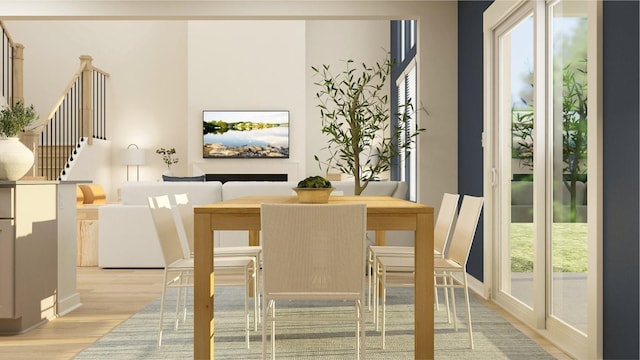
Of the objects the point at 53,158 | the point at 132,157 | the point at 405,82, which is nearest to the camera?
the point at 405,82

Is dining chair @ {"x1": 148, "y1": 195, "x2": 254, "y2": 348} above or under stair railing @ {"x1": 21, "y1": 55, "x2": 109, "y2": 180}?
under

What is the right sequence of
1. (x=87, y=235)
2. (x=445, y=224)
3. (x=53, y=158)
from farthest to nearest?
1. (x=53, y=158)
2. (x=87, y=235)
3. (x=445, y=224)

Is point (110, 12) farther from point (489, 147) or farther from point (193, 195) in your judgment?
point (489, 147)

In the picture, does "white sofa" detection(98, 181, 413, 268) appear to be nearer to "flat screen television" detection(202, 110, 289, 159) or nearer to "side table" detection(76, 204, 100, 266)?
"side table" detection(76, 204, 100, 266)

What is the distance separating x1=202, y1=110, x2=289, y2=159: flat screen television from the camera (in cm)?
1096

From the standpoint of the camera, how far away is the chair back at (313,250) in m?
2.46

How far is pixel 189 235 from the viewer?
3.64 m

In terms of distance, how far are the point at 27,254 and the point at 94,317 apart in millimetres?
670

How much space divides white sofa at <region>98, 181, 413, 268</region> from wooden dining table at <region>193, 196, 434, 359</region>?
9.51ft

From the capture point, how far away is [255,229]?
276cm

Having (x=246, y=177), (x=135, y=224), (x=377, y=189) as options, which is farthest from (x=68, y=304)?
(x=246, y=177)

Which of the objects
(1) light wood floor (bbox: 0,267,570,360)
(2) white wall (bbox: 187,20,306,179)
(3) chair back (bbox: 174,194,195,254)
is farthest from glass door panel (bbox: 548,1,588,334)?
(2) white wall (bbox: 187,20,306,179)

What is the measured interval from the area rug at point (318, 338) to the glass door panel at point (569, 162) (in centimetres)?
36

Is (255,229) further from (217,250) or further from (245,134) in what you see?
(245,134)
